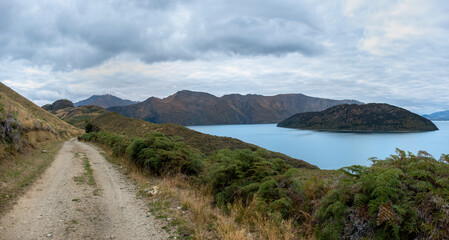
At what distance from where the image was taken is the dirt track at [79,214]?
531 centimetres

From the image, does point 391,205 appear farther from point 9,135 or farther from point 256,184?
point 9,135

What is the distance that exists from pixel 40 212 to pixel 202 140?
185 ft

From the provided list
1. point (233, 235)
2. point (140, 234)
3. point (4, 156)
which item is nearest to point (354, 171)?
point (233, 235)

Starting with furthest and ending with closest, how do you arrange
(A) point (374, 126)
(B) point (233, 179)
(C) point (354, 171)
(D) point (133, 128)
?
(A) point (374, 126) < (D) point (133, 128) < (B) point (233, 179) < (C) point (354, 171)

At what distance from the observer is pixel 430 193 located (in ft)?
14.8

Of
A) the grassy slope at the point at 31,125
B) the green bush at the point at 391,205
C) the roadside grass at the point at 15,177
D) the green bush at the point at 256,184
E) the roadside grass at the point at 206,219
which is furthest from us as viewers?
the grassy slope at the point at 31,125

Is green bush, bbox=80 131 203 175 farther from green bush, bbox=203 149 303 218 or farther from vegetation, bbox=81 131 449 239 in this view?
vegetation, bbox=81 131 449 239

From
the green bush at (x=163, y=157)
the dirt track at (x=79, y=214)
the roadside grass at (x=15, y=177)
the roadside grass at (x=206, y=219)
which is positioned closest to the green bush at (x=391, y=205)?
the roadside grass at (x=206, y=219)

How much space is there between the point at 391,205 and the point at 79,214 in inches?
286

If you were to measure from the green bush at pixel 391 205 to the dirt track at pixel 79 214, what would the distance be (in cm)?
371

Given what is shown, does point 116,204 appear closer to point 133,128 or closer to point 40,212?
point 40,212

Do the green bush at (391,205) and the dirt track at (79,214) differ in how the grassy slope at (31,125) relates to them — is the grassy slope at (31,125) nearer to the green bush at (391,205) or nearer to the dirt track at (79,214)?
the dirt track at (79,214)

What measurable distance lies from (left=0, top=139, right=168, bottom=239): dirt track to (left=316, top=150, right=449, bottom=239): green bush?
12.2 feet

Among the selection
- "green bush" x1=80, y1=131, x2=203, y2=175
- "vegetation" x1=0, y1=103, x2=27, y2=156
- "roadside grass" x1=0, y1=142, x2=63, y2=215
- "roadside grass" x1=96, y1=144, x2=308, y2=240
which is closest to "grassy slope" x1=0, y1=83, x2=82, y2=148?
"vegetation" x1=0, y1=103, x2=27, y2=156
